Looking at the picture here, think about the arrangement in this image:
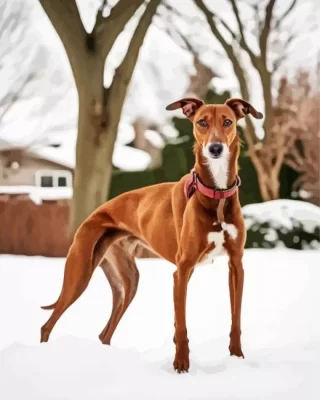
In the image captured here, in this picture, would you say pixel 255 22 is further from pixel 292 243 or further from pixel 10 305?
pixel 10 305

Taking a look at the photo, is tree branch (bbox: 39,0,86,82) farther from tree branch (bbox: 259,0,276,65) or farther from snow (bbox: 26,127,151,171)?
tree branch (bbox: 259,0,276,65)

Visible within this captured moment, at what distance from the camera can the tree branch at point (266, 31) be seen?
1.88 metres

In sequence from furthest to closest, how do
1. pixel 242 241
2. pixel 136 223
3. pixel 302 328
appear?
pixel 302 328
pixel 136 223
pixel 242 241

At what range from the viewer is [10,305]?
1729 millimetres

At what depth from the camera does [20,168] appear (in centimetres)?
184

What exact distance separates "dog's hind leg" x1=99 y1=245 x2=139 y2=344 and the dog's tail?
0.18 feet

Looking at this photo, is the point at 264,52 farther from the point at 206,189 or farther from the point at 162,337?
the point at 162,337

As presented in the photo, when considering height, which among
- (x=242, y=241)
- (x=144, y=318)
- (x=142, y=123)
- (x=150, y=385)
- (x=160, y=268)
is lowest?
(x=150, y=385)

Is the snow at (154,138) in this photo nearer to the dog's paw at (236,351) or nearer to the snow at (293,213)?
the snow at (293,213)

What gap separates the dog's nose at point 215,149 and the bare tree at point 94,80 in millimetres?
554

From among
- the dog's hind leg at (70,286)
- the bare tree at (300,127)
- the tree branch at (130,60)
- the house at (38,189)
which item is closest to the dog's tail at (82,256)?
the dog's hind leg at (70,286)

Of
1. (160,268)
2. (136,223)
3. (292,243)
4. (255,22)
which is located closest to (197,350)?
(160,268)

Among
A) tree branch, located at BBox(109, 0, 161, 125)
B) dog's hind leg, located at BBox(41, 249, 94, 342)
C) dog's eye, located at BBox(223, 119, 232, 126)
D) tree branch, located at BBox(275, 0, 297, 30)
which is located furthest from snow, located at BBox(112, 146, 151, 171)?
tree branch, located at BBox(275, 0, 297, 30)

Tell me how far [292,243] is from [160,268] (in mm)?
457
